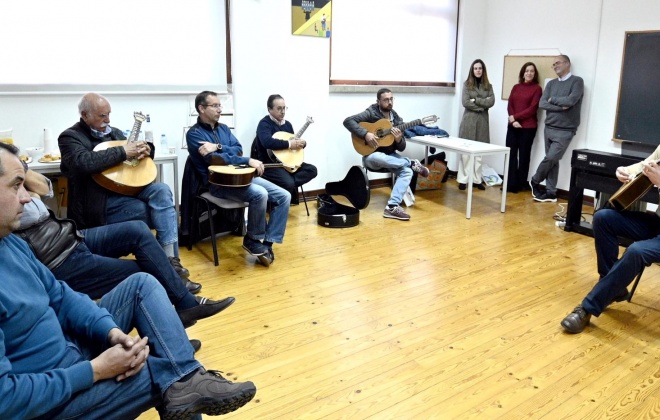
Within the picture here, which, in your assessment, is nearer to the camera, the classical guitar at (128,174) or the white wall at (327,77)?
the classical guitar at (128,174)

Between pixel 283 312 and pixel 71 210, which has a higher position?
pixel 71 210

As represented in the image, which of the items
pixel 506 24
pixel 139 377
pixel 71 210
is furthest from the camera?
pixel 506 24

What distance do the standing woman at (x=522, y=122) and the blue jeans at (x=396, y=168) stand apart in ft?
5.11

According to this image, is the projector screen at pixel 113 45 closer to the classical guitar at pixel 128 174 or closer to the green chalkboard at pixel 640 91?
the classical guitar at pixel 128 174

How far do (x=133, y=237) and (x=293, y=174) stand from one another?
214 centimetres

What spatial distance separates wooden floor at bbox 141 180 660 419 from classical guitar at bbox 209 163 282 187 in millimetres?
559

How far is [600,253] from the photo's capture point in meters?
3.01

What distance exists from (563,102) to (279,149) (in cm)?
295

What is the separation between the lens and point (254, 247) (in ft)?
12.1

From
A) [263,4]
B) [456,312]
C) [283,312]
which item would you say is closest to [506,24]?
[263,4]

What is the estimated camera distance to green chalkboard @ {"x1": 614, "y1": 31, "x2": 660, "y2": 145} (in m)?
4.86

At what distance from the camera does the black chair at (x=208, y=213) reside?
3.66 m

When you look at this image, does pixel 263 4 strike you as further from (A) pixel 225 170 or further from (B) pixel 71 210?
(B) pixel 71 210

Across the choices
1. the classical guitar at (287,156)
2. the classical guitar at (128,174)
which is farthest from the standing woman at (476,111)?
the classical guitar at (128,174)
